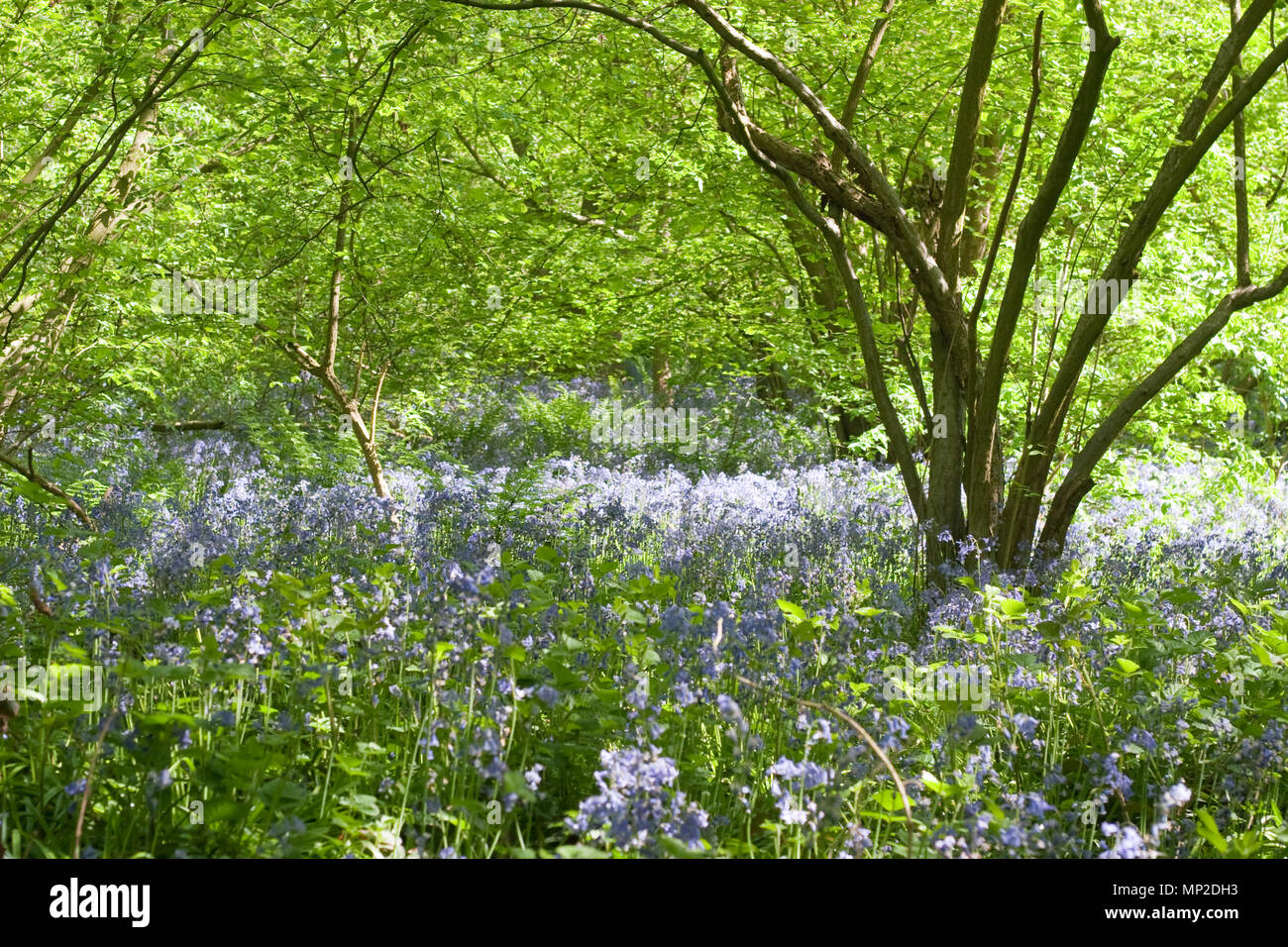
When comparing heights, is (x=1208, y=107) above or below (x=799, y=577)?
above

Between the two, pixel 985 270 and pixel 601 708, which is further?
pixel 985 270

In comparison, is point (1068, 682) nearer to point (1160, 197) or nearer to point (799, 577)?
point (799, 577)

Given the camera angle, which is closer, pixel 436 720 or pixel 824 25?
pixel 436 720

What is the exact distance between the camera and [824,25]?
7.92m

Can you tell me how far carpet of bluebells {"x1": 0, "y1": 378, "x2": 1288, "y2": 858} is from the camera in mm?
2445

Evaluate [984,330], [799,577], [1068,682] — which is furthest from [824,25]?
[1068,682]

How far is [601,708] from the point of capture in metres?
3.14

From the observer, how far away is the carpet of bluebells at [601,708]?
245cm

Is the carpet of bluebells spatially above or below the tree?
below

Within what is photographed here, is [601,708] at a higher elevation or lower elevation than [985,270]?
lower

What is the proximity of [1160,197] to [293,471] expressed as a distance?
247 inches

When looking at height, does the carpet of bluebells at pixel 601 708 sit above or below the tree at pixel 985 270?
below

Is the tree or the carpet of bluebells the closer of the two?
the carpet of bluebells
